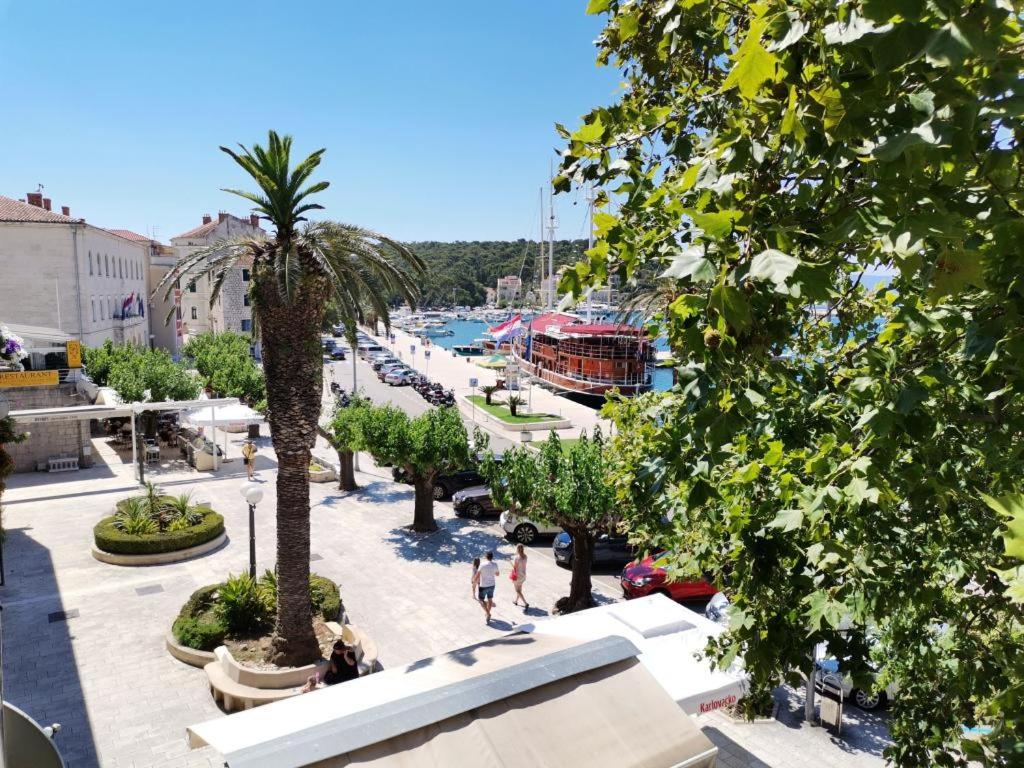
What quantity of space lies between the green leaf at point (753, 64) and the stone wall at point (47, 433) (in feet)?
93.4

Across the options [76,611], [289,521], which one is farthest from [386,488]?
[289,521]

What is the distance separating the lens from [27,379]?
81.4 ft

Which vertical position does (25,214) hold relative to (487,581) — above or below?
above

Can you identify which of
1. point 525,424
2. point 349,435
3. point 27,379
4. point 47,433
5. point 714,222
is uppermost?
point 714,222

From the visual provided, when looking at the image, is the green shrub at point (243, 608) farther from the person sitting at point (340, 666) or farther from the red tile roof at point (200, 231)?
the red tile roof at point (200, 231)

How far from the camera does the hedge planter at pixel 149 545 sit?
57.5ft

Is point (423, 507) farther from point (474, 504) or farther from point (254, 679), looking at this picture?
point (254, 679)

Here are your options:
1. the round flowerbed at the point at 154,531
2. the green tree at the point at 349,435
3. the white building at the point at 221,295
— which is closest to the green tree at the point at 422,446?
the green tree at the point at 349,435

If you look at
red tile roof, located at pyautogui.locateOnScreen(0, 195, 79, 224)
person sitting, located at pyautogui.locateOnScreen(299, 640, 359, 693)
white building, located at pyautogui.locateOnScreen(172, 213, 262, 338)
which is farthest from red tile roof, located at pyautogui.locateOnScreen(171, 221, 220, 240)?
person sitting, located at pyautogui.locateOnScreen(299, 640, 359, 693)

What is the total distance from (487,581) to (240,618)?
15.9 feet

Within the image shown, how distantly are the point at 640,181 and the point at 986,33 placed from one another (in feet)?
6.93

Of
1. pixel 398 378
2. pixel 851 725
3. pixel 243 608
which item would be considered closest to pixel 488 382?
pixel 398 378

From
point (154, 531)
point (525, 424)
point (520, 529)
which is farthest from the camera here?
point (525, 424)

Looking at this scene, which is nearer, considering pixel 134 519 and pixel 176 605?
pixel 176 605
